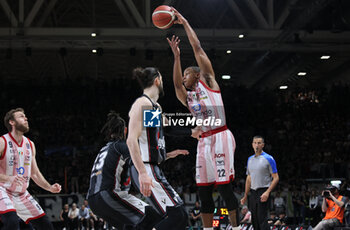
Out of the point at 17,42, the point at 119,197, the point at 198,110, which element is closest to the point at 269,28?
the point at 17,42

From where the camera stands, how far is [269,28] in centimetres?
1580

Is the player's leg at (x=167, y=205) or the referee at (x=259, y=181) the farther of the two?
the referee at (x=259, y=181)

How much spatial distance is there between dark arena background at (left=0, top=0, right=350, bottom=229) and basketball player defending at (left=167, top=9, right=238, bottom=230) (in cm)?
970

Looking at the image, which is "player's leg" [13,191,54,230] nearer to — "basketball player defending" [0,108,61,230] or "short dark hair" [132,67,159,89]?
"basketball player defending" [0,108,61,230]

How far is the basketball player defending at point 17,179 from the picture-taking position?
223 inches

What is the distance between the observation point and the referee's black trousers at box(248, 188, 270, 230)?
25.5 feet

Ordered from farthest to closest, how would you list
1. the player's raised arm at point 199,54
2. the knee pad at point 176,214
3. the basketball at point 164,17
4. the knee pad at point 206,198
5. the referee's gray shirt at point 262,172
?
the referee's gray shirt at point 262,172, the basketball at point 164,17, the player's raised arm at point 199,54, the knee pad at point 206,198, the knee pad at point 176,214

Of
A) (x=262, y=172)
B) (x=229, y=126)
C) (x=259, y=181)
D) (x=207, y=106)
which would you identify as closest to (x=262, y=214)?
(x=259, y=181)

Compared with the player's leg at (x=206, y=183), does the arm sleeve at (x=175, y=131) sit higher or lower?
higher

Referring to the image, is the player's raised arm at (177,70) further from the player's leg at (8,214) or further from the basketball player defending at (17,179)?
the player's leg at (8,214)

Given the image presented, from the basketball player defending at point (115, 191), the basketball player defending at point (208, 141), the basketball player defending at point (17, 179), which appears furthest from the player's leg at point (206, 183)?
the basketball player defending at point (17, 179)

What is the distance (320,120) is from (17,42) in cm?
1327

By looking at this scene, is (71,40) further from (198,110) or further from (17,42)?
(198,110)

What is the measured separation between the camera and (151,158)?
450 centimetres
